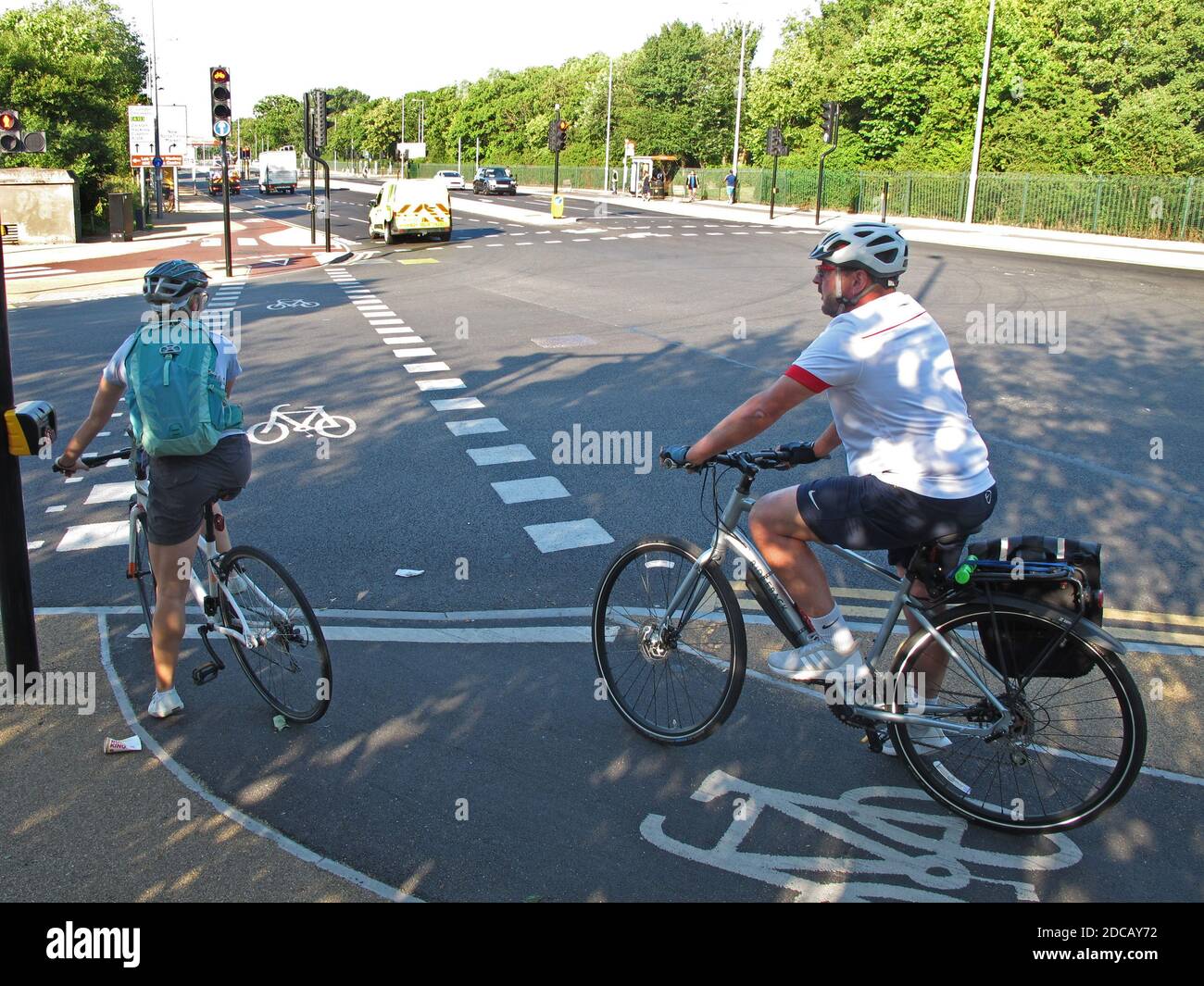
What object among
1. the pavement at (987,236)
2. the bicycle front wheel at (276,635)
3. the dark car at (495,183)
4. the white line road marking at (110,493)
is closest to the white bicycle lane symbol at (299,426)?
the white line road marking at (110,493)

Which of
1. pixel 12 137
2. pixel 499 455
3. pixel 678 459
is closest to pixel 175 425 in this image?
pixel 678 459

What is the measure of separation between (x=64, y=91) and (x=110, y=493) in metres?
32.5

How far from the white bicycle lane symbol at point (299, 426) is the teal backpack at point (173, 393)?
5.18 metres

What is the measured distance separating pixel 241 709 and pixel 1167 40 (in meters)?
51.0

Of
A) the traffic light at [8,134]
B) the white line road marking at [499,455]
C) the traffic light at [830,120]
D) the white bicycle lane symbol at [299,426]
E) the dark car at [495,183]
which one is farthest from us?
the dark car at [495,183]

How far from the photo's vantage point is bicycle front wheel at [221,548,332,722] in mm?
4508

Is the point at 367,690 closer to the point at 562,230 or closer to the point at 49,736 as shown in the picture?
the point at 49,736

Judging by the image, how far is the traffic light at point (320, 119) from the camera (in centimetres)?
3092

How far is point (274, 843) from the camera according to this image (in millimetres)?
3760

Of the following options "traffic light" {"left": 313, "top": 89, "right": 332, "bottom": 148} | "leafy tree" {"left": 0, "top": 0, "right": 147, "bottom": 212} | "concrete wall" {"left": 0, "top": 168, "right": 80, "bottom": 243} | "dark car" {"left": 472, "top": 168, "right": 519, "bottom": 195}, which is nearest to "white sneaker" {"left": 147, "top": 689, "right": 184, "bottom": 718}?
"traffic light" {"left": 313, "top": 89, "right": 332, "bottom": 148}

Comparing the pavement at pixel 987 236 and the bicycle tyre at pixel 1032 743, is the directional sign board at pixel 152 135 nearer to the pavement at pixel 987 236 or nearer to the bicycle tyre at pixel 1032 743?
the pavement at pixel 987 236

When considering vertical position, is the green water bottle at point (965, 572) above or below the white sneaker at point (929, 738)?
above

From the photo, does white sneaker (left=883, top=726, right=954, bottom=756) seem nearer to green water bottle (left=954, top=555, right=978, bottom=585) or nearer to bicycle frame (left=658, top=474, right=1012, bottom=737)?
bicycle frame (left=658, top=474, right=1012, bottom=737)

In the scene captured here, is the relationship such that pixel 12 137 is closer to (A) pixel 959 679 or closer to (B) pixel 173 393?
(B) pixel 173 393
